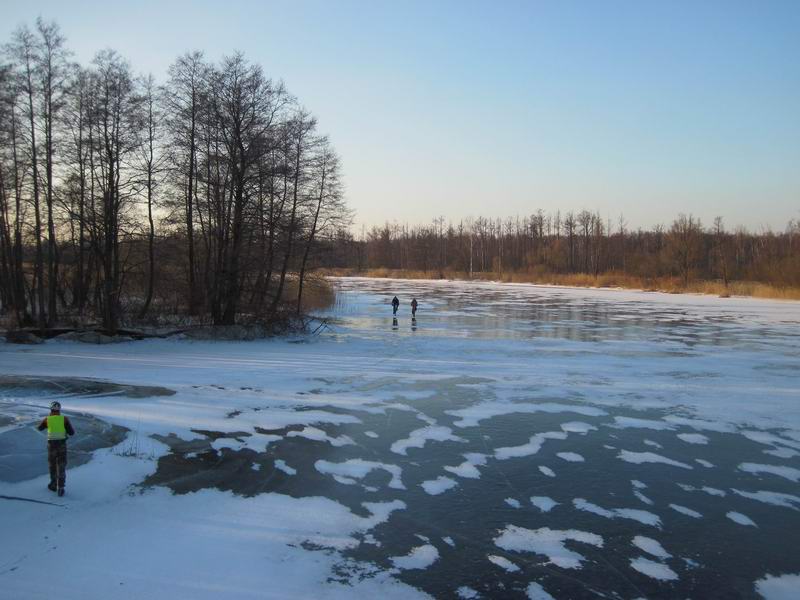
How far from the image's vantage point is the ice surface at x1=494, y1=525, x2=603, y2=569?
545cm

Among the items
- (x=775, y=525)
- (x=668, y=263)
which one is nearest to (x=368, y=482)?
(x=775, y=525)

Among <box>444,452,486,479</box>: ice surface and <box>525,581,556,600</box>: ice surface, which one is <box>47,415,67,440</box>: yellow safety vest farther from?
<box>525,581,556,600</box>: ice surface

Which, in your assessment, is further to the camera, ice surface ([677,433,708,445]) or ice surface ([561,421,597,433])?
ice surface ([561,421,597,433])

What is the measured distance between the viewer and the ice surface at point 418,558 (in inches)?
209

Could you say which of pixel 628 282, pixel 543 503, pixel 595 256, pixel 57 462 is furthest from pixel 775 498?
pixel 595 256

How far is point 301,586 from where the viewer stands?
16.1 ft

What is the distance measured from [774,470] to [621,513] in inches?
125

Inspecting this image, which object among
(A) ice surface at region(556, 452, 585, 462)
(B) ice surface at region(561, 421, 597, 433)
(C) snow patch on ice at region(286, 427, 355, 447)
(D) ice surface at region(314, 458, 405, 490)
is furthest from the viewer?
(B) ice surface at region(561, 421, 597, 433)

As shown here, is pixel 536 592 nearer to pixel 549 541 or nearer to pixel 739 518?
pixel 549 541

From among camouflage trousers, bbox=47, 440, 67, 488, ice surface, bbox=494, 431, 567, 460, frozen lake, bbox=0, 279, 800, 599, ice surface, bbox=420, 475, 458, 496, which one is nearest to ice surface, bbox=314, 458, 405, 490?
frozen lake, bbox=0, 279, 800, 599

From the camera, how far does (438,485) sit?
24.1ft

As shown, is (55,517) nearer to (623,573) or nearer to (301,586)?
(301,586)

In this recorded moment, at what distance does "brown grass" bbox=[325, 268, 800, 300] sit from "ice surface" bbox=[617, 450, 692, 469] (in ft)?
81.1

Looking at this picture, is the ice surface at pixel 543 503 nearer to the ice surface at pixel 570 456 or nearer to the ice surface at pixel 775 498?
the ice surface at pixel 570 456
